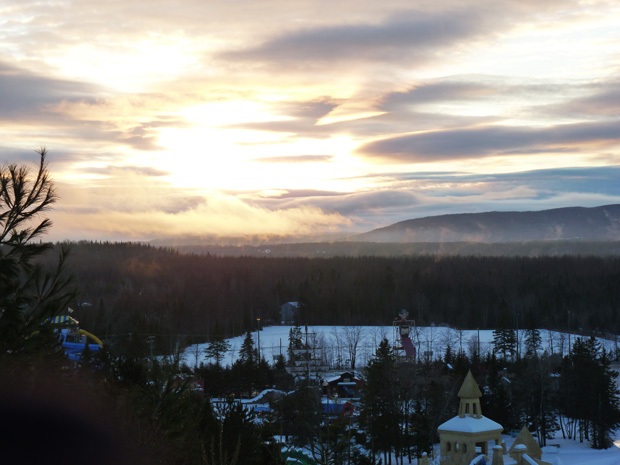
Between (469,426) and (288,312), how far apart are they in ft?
265

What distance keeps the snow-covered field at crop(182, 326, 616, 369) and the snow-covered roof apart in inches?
1397

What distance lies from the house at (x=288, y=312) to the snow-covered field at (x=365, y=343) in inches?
329

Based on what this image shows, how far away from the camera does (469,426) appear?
90.9 feet

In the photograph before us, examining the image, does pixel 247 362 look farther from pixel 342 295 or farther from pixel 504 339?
pixel 342 295

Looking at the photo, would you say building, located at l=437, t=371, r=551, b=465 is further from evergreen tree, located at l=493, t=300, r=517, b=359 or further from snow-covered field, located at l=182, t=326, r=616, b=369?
evergreen tree, located at l=493, t=300, r=517, b=359

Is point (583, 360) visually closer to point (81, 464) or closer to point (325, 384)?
point (325, 384)

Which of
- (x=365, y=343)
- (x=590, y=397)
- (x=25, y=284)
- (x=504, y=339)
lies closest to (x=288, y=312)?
(x=365, y=343)

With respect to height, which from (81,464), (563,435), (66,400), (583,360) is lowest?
(563,435)

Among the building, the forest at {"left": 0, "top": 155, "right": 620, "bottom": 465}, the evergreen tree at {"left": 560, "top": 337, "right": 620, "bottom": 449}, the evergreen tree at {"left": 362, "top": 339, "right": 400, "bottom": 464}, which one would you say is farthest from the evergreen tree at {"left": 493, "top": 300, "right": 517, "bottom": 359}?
the building

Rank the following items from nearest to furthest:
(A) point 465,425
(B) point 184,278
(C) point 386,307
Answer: (A) point 465,425, (C) point 386,307, (B) point 184,278

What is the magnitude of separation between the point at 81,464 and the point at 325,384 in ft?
151

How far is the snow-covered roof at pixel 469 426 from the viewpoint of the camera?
27.6m

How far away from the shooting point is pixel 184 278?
133500 mm

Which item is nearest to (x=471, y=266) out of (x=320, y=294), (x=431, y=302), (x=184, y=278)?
(x=431, y=302)
